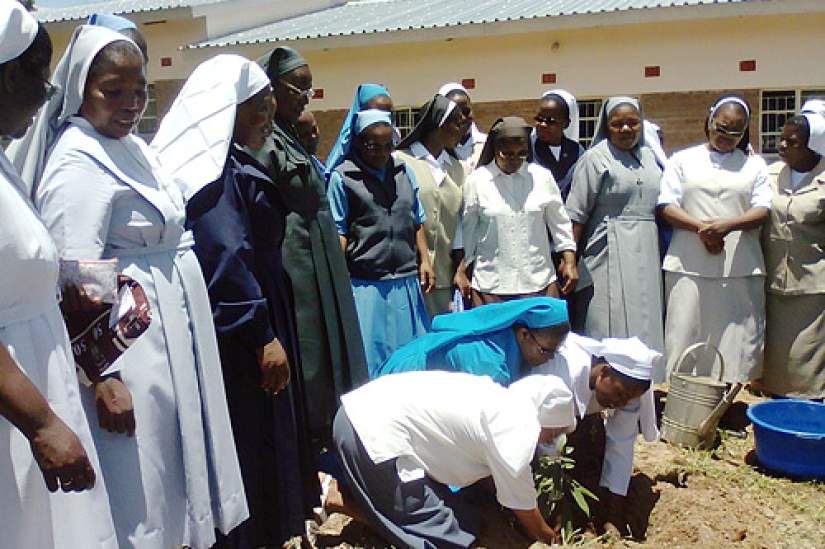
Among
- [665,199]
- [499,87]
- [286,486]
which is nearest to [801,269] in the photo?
[665,199]

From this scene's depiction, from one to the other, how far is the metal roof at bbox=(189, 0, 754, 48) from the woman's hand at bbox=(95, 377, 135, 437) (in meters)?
9.14

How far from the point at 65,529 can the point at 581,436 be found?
115 inches

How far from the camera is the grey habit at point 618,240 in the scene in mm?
4801

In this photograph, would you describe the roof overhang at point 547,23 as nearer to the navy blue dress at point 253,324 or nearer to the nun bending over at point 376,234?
the nun bending over at point 376,234

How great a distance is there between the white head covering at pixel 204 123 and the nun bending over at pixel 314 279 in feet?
1.56

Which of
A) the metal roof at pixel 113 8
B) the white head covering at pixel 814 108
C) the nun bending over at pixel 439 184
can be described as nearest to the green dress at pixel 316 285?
the nun bending over at pixel 439 184

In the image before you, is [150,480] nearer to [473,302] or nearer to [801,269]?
[473,302]

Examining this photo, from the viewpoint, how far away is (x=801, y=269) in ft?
→ 15.8

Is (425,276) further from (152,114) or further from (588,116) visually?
(152,114)

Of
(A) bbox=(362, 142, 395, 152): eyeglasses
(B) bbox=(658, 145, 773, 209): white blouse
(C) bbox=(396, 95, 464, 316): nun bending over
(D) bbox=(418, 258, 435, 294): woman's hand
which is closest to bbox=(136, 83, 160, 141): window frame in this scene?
(C) bbox=(396, 95, 464, 316): nun bending over

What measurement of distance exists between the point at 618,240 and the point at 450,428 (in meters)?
2.10

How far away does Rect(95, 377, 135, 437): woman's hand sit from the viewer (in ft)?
7.09

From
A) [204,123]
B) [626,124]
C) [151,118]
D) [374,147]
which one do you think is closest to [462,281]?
[374,147]

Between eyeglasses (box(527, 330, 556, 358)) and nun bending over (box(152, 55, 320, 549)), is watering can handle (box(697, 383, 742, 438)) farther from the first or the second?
nun bending over (box(152, 55, 320, 549))
